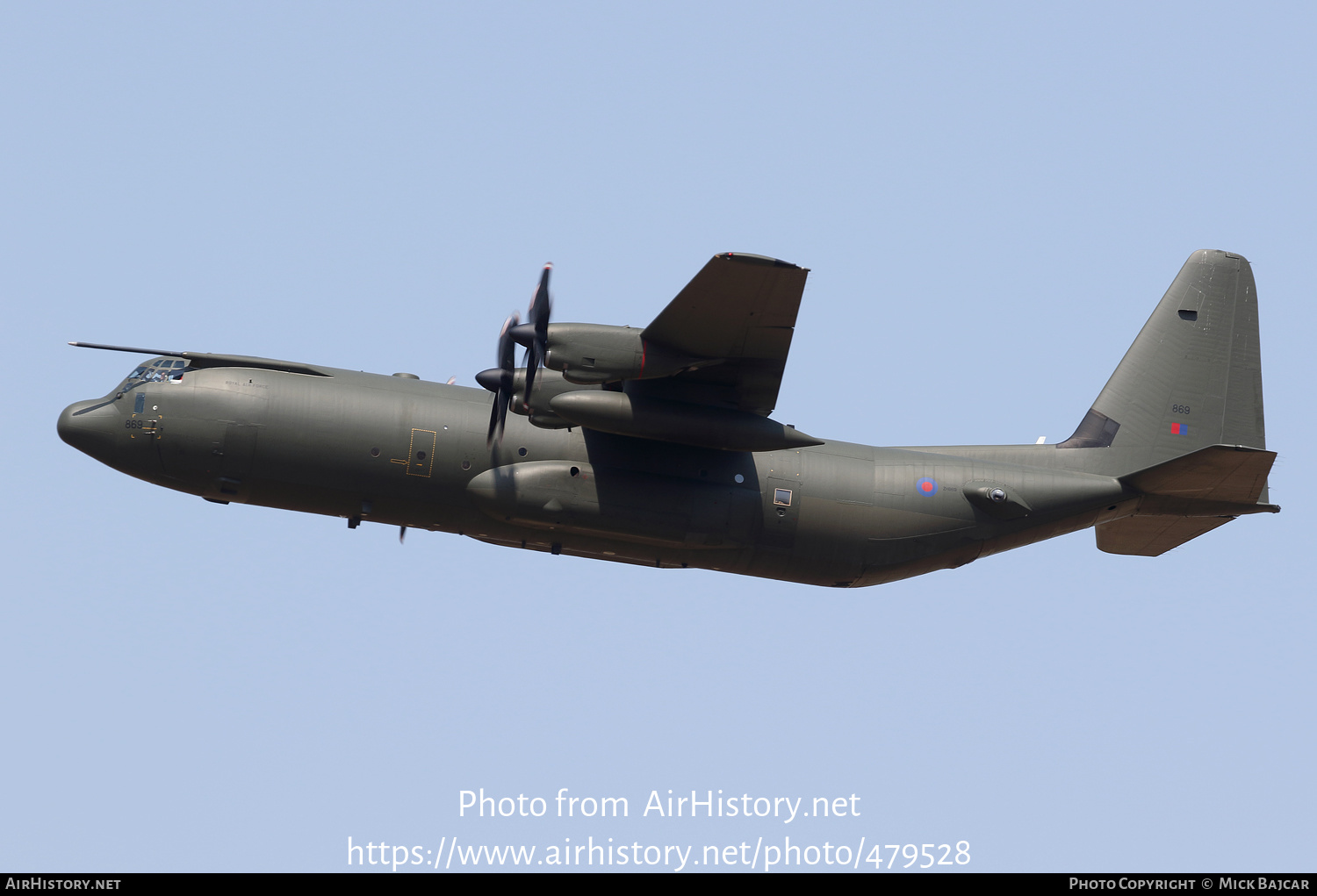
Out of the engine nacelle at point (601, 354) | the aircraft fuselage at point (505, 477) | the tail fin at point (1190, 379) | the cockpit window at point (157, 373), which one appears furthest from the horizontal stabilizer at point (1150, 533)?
the cockpit window at point (157, 373)

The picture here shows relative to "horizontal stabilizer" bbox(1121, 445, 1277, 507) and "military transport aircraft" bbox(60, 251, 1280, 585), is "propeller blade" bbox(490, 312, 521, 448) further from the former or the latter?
"horizontal stabilizer" bbox(1121, 445, 1277, 507)

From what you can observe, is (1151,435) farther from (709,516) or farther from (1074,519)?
(709,516)

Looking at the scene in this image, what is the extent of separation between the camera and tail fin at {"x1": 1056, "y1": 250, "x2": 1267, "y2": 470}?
28.7 meters

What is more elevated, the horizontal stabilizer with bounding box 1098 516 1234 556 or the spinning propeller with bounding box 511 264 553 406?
the spinning propeller with bounding box 511 264 553 406

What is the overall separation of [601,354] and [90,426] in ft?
29.6

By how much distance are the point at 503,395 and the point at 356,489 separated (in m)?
2.97

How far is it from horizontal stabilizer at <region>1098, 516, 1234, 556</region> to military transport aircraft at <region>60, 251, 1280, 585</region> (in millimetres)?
1167

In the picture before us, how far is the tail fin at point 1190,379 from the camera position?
94.1 feet

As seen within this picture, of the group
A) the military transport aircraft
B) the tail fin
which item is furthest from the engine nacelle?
the tail fin

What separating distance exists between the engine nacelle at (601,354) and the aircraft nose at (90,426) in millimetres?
7782

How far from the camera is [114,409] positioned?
964 inches

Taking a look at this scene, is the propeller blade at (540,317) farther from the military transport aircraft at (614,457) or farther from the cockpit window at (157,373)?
the cockpit window at (157,373)

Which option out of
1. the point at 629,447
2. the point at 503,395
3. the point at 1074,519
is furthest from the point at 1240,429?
the point at 503,395

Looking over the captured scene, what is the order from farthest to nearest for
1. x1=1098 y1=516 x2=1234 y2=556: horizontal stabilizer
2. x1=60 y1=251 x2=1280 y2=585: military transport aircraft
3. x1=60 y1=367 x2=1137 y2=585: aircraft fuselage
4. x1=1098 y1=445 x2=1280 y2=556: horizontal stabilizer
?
x1=1098 y1=516 x2=1234 y2=556: horizontal stabilizer → x1=1098 y1=445 x2=1280 y2=556: horizontal stabilizer → x1=60 y1=367 x2=1137 y2=585: aircraft fuselage → x1=60 y1=251 x2=1280 y2=585: military transport aircraft
